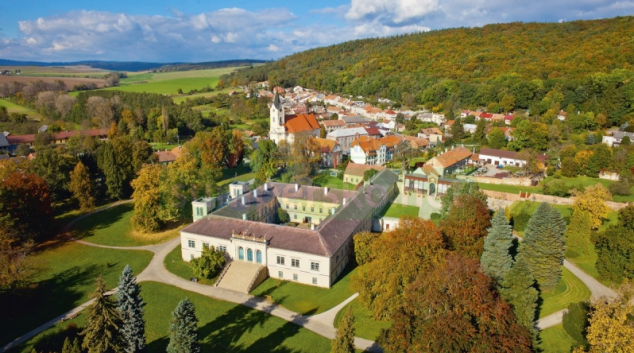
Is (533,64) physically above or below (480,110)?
above

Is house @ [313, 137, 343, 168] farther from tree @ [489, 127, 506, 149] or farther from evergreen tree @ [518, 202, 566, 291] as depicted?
evergreen tree @ [518, 202, 566, 291]

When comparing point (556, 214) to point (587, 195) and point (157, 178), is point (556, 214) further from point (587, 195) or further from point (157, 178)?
point (157, 178)

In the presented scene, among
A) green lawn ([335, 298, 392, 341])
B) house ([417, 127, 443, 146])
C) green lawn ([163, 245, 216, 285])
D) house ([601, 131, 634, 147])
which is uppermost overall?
house ([601, 131, 634, 147])

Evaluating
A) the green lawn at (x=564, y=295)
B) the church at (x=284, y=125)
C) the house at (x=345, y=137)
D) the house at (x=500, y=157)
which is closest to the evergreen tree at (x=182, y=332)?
→ the green lawn at (x=564, y=295)

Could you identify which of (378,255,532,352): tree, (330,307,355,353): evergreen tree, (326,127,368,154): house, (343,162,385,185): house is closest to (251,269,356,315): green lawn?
(378,255,532,352): tree

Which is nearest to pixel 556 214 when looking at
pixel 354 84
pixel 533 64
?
pixel 533 64
